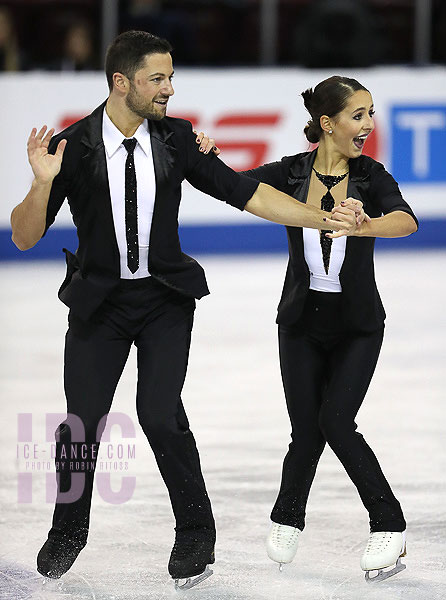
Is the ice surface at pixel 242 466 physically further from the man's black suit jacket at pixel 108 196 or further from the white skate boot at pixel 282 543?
the man's black suit jacket at pixel 108 196

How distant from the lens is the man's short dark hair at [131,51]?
3.66 metres

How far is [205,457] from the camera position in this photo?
517cm

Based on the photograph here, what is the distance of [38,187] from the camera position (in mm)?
3602

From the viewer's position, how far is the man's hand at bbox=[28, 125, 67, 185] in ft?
11.8

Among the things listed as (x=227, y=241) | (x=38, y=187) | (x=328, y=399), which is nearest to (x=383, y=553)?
(x=328, y=399)

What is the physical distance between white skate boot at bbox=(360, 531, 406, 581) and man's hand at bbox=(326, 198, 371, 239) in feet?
3.09

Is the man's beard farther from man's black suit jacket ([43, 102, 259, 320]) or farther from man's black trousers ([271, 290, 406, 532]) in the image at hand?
man's black trousers ([271, 290, 406, 532])

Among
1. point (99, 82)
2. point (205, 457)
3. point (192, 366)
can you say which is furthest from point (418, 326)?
point (99, 82)

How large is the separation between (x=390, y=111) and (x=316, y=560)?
6813 millimetres

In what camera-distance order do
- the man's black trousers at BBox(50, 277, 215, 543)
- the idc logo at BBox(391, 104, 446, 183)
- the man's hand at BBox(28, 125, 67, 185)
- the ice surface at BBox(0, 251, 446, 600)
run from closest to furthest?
the man's hand at BBox(28, 125, 67, 185) → the man's black trousers at BBox(50, 277, 215, 543) → the ice surface at BBox(0, 251, 446, 600) → the idc logo at BBox(391, 104, 446, 183)

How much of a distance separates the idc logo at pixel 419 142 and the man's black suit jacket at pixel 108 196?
6696 mm

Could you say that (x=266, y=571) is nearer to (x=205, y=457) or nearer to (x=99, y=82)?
(x=205, y=457)

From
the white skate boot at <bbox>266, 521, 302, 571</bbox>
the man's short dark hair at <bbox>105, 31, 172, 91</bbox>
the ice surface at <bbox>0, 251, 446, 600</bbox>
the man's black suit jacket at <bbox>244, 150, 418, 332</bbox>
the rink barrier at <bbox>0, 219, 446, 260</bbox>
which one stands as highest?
the man's short dark hair at <bbox>105, 31, 172, 91</bbox>

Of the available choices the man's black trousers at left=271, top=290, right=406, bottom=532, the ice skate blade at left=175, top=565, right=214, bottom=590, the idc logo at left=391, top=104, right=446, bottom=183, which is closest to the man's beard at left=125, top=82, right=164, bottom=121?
the man's black trousers at left=271, top=290, right=406, bottom=532
